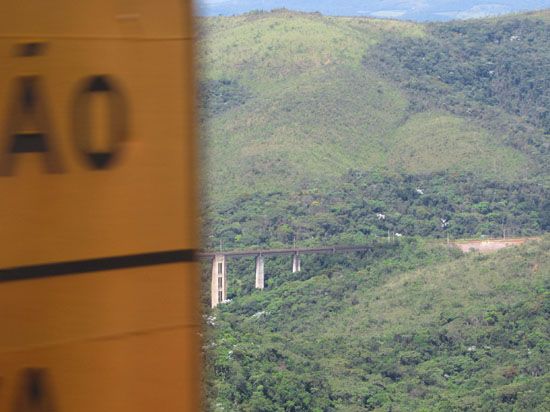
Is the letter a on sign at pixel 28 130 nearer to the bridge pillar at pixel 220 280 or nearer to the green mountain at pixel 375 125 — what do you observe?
the bridge pillar at pixel 220 280

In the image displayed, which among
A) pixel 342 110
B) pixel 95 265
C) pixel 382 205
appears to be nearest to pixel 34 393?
pixel 95 265

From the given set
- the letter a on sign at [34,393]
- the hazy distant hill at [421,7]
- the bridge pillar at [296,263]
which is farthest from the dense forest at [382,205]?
the hazy distant hill at [421,7]

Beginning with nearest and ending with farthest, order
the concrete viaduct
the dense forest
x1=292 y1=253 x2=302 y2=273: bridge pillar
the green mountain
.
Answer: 1. the dense forest
2. the concrete viaduct
3. x1=292 y1=253 x2=302 y2=273: bridge pillar
4. the green mountain

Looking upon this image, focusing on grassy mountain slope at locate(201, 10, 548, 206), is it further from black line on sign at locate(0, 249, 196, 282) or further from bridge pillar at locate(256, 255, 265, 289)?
black line on sign at locate(0, 249, 196, 282)

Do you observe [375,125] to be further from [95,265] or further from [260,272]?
[95,265]

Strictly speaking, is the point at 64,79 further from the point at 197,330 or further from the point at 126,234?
the point at 197,330

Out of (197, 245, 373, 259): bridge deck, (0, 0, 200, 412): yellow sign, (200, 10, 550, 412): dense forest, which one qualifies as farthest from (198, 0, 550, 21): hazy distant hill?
(0, 0, 200, 412): yellow sign
